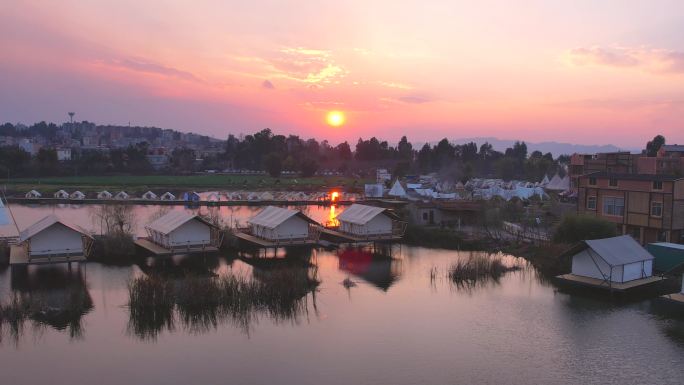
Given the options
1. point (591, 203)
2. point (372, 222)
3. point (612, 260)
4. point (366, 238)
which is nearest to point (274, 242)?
point (366, 238)

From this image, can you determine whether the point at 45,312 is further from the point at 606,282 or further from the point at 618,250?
the point at 618,250

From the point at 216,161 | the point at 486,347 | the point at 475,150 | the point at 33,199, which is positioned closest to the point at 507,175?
the point at 475,150

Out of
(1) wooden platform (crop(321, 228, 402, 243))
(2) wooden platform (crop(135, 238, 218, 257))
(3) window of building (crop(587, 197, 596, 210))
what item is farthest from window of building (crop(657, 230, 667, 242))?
(2) wooden platform (crop(135, 238, 218, 257))

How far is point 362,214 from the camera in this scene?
28.3 metres

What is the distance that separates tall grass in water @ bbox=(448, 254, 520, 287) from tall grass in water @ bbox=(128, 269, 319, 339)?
6170mm

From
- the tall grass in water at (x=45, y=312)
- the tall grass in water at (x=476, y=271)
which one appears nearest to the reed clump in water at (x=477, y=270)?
the tall grass in water at (x=476, y=271)

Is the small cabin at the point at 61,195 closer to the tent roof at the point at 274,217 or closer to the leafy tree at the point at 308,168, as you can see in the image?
the tent roof at the point at 274,217

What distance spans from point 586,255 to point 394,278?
273 inches

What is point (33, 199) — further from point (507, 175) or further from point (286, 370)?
point (507, 175)

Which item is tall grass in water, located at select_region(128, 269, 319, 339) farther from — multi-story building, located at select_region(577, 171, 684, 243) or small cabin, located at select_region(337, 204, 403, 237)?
multi-story building, located at select_region(577, 171, 684, 243)

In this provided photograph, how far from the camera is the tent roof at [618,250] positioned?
61.0 feet

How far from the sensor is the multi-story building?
77.8 ft

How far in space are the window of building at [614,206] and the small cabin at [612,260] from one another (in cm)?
647

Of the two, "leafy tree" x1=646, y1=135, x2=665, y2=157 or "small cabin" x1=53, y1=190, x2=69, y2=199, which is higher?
"leafy tree" x1=646, y1=135, x2=665, y2=157
